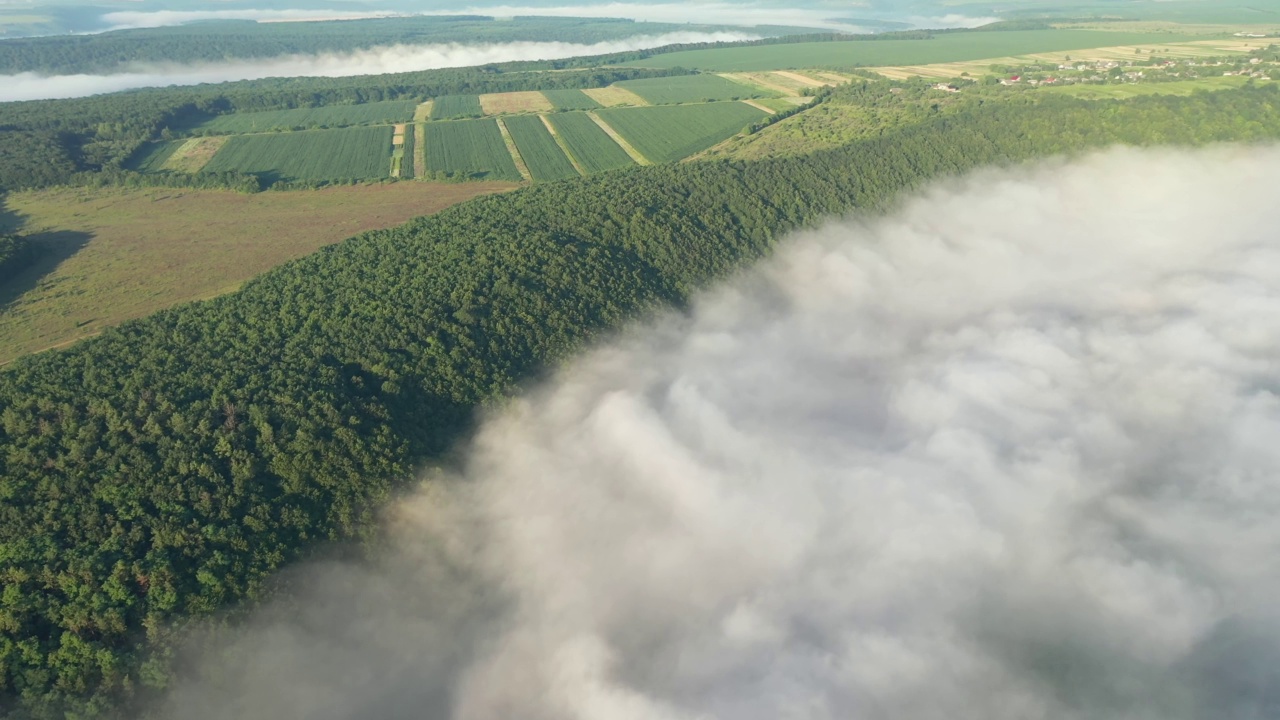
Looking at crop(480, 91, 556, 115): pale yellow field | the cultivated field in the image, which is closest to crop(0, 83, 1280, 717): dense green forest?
the cultivated field

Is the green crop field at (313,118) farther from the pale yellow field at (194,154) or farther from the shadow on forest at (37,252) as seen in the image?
the shadow on forest at (37,252)

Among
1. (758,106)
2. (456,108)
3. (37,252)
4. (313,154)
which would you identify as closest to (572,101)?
(456,108)

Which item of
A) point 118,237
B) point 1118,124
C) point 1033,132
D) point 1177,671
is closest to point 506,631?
point 1177,671

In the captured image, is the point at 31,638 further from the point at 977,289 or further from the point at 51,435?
the point at 977,289

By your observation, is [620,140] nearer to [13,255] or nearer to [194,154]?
[194,154]

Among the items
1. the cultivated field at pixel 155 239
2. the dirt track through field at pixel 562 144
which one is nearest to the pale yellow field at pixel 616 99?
the dirt track through field at pixel 562 144
